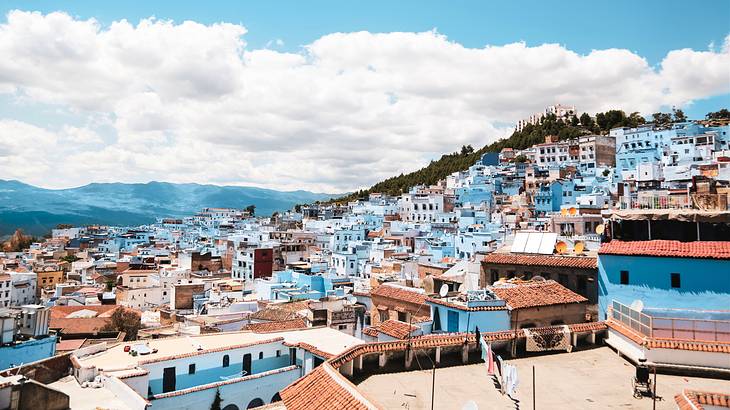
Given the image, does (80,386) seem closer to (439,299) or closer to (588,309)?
(439,299)

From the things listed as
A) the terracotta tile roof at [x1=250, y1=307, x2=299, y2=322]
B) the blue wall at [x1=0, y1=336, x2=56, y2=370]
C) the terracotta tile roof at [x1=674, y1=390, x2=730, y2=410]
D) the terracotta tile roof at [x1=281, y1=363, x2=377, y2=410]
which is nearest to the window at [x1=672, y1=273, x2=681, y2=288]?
the terracotta tile roof at [x1=674, y1=390, x2=730, y2=410]

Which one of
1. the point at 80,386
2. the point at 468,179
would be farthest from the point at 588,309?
the point at 468,179

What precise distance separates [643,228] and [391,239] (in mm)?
39872

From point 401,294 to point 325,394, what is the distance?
13.8 metres

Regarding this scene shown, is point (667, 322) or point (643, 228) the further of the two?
point (643, 228)

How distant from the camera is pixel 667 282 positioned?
12.5 meters

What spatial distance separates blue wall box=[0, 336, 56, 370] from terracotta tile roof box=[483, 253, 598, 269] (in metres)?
18.0

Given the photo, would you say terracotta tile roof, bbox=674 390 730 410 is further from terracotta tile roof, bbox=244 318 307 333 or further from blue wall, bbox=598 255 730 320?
terracotta tile roof, bbox=244 318 307 333

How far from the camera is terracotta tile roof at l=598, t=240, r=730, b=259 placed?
474 inches

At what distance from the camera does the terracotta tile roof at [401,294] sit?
19.7m

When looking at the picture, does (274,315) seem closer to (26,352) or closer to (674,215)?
(26,352)

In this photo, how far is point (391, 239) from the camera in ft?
178

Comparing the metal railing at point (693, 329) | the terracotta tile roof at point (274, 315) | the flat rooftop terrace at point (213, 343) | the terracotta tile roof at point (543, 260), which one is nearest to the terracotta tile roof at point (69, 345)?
the flat rooftop terrace at point (213, 343)

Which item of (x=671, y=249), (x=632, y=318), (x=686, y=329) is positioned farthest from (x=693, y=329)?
(x=671, y=249)
